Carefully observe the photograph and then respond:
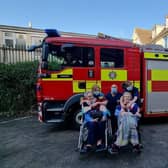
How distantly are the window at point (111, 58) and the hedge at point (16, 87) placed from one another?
3.60 metres

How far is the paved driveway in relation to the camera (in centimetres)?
346

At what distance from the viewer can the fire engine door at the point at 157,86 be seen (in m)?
5.70

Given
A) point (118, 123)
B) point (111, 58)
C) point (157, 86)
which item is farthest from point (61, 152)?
point (157, 86)

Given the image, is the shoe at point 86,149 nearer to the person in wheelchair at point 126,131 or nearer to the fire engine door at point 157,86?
the person in wheelchair at point 126,131

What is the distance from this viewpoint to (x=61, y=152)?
13.1ft

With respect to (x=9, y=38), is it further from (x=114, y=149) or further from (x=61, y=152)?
(x=114, y=149)

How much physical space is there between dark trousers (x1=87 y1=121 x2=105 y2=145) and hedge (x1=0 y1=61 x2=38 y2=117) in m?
4.75

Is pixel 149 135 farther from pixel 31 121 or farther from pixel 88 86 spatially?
pixel 31 121

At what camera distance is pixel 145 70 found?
5641 mm

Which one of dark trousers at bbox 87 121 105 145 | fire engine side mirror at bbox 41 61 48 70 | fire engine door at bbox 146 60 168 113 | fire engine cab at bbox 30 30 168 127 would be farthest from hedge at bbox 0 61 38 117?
dark trousers at bbox 87 121 105 145

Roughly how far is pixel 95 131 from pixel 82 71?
1942 millimetres

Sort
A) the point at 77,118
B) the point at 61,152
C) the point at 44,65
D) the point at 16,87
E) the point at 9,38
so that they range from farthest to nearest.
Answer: the point at 9,38 < the point at 16,87 < the point at 77,118 < the point at 44,65 < the point at 61,152

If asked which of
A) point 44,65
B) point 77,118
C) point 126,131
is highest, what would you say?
point 44,65

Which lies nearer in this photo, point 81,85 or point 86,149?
point 86,149
